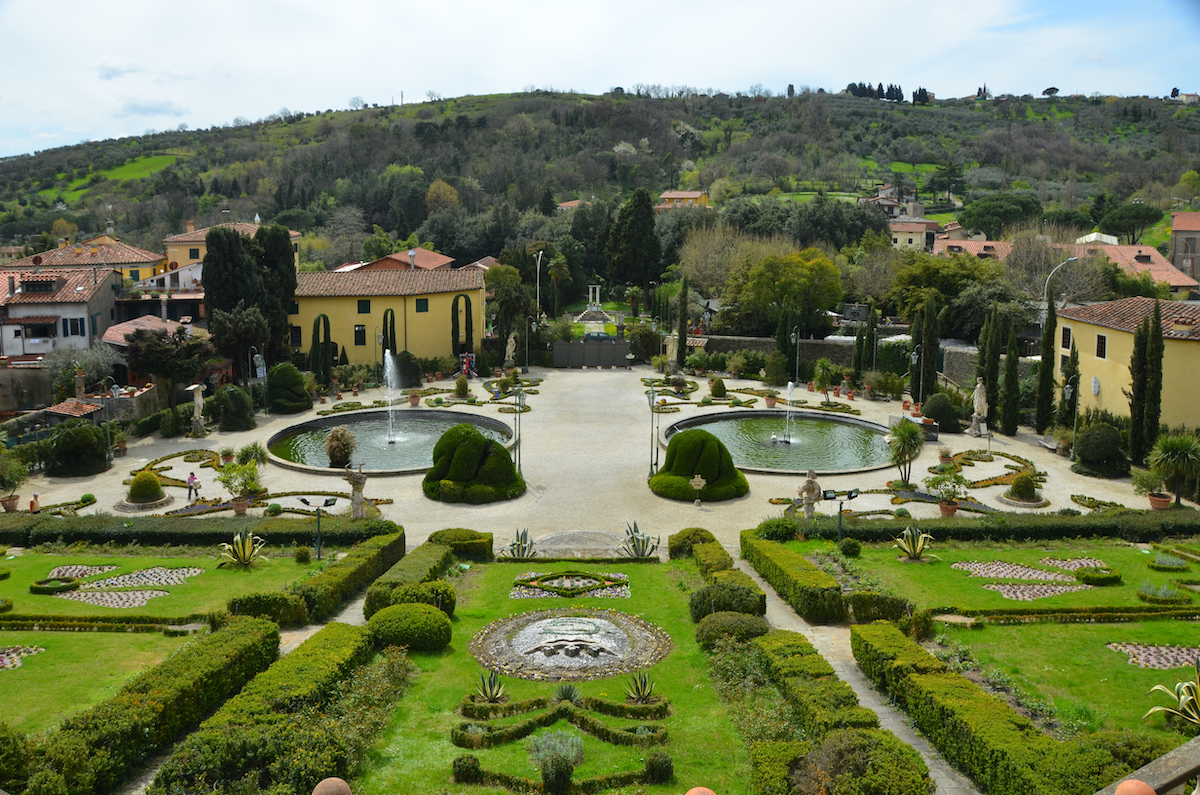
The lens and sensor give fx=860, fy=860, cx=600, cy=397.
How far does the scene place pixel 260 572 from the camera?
1947cm

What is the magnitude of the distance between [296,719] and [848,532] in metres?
14.9

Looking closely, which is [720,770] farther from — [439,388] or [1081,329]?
[439,388]

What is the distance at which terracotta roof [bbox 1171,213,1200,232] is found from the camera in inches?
2741

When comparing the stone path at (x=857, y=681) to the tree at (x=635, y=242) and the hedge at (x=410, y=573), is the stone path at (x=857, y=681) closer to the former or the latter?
the hedge at (x=410, y=573)

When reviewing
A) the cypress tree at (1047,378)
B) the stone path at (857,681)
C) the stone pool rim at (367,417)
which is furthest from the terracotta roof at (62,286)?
the cypress tree at (1047,378)

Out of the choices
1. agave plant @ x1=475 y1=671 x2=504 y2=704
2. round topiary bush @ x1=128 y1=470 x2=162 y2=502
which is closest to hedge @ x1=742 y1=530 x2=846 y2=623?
agave plant @ x1=475 y1=671 x2=504 y2=704

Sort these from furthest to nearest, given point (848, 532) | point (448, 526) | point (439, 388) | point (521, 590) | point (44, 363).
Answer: point (439, 388) → point (44, 363) → point (448, 526) → point (848, 532) → point (521, 590)

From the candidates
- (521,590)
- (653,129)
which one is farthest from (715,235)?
(653,129)

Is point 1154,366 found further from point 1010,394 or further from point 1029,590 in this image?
point 1029,590

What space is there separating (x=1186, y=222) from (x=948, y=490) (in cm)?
6143

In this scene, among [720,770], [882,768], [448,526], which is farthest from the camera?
[448,526]

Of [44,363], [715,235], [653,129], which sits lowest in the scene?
[44,363]

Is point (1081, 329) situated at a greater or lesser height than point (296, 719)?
greater

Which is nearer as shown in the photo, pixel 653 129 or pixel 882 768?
pixel 882 768
